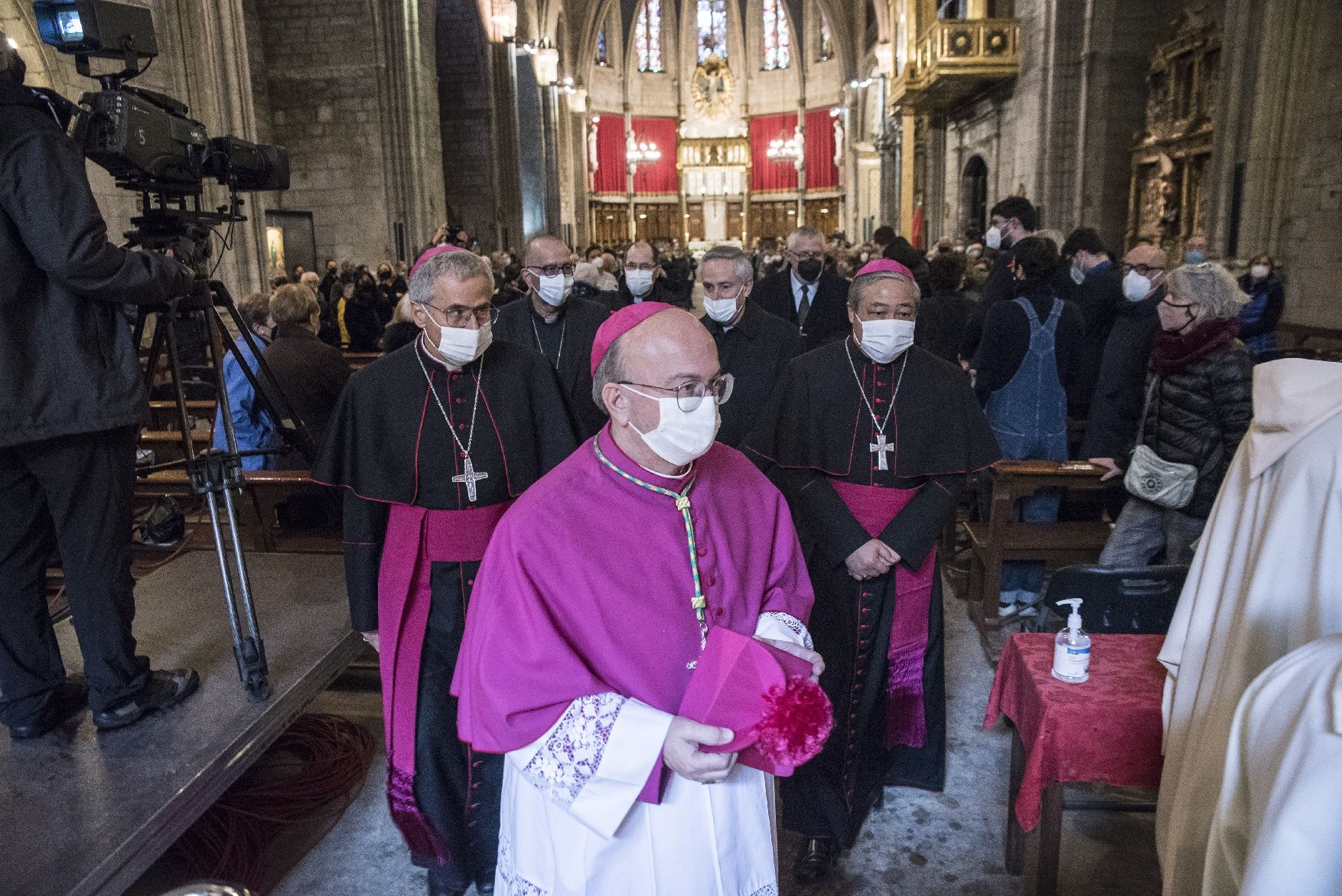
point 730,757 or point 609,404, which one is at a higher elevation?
point 609,404

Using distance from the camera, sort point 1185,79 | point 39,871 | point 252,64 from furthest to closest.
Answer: point 252,64 < point 1185,79 < point 39,871

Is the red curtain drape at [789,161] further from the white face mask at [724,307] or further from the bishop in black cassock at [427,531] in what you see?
the bishop in black cassock at [427,531]

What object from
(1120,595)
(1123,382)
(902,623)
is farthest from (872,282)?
(1123,382)

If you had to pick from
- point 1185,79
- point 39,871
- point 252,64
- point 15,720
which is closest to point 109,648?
point 15,720

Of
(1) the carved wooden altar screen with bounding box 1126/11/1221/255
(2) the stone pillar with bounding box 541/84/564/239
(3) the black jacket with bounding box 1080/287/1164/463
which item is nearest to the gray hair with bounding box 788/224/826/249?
(3) the black jacket with bounding box 1080/287/1164/463

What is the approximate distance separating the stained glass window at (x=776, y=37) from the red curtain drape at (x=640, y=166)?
4466 millimetres

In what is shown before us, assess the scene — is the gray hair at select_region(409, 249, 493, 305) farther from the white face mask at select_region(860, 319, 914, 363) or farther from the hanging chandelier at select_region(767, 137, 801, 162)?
the hanging chandelier at select_region(767, 137, 801, 162)

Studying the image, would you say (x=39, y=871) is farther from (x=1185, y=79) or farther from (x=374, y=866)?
(x=1185, y=79)

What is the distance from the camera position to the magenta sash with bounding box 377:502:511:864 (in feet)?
8.62

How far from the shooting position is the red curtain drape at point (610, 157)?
35.8m

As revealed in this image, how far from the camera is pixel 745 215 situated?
3722 centimetres

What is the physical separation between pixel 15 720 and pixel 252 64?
47.9 ft

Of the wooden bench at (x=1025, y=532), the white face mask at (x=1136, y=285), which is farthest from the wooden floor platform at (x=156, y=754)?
the white face mask at (x=1136, y=285)

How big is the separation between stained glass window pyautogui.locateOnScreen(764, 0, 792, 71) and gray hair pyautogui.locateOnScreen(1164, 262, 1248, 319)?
117ft
